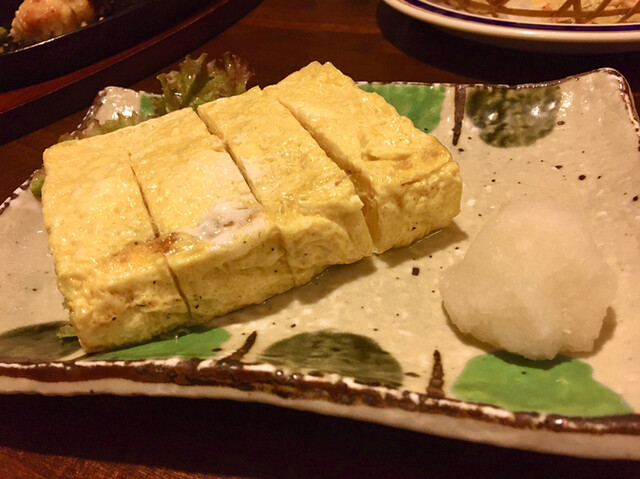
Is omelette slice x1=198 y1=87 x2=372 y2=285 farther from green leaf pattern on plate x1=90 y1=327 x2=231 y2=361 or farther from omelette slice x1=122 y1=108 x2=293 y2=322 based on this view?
green leaf pattern on plate x1=90 y1=327 x2=231 y2=361

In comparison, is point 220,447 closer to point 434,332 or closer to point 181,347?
point 181,347

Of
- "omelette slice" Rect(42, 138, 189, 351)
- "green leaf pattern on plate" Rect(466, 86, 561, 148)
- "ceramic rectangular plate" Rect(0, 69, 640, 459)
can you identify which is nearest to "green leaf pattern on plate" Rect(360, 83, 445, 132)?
"ceramic rectangular plate" Rect(0, 69, 640, 459)

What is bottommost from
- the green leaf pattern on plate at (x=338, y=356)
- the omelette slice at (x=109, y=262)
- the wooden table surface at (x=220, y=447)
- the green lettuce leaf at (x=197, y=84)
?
the wooden table surface at (x=220, y=447)

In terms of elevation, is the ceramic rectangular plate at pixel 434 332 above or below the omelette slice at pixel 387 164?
below

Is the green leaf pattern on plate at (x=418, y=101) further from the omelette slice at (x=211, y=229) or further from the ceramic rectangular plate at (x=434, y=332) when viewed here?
the omelette slice at (x=211, y=229)

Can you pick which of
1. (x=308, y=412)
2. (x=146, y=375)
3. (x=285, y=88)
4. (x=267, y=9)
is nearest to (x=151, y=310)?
(x=146, y=375)

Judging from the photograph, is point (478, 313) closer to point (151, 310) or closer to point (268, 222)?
point (268, 222)

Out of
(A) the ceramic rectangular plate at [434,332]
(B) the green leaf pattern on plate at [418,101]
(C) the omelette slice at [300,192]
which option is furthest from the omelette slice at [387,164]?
(B) the green leaf pattern on plate at [418,101]
